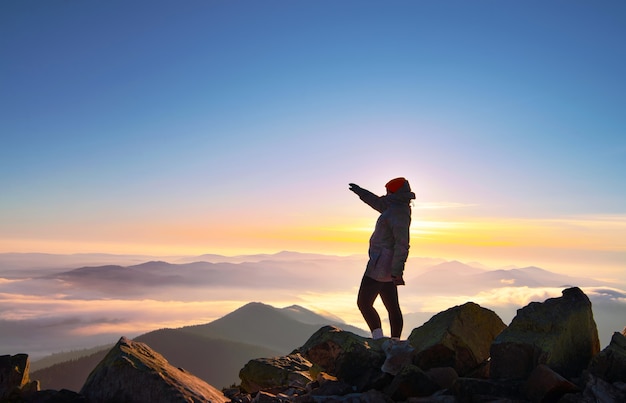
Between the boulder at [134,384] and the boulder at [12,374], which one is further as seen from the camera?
the boulder at [12,374]

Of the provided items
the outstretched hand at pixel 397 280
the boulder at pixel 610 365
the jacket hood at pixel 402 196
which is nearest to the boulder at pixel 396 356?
the outstretched hand at pixel 397 280

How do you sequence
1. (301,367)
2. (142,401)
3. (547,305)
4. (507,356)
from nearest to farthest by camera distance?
(142,401)
(507,356)
(547,305)
(301,367)

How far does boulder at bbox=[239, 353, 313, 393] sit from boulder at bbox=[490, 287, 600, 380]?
150 inches

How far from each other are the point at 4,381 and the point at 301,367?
18.3 ft

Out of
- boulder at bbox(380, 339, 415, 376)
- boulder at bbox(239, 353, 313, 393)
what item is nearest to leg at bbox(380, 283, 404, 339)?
boulder at bbox(239, 353, 313, 393)

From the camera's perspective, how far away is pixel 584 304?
7.78 metres

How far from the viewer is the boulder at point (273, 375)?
9.50m

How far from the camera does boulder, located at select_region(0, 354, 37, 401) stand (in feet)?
27.9

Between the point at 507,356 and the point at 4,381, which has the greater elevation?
the point at 507,356

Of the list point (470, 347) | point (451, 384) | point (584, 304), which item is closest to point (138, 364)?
point (451, 384)

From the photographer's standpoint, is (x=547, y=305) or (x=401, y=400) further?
(x=547, y=305)

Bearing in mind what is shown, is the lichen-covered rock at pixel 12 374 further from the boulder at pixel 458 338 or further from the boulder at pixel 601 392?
the boulder at pixel 601 392

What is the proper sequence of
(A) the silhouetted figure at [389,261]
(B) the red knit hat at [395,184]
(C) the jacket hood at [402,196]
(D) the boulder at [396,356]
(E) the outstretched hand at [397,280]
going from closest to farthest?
1. (D) the boulder at [396,356]
2. (E) the outstretched hand at [397,280]
3. (A) the silhouetted figure at [389,261]
4. (C) the jacket hood at [402,196]
5. (B) the red knit hat at [395,184]

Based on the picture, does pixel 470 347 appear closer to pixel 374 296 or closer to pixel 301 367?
pixel 374 296
